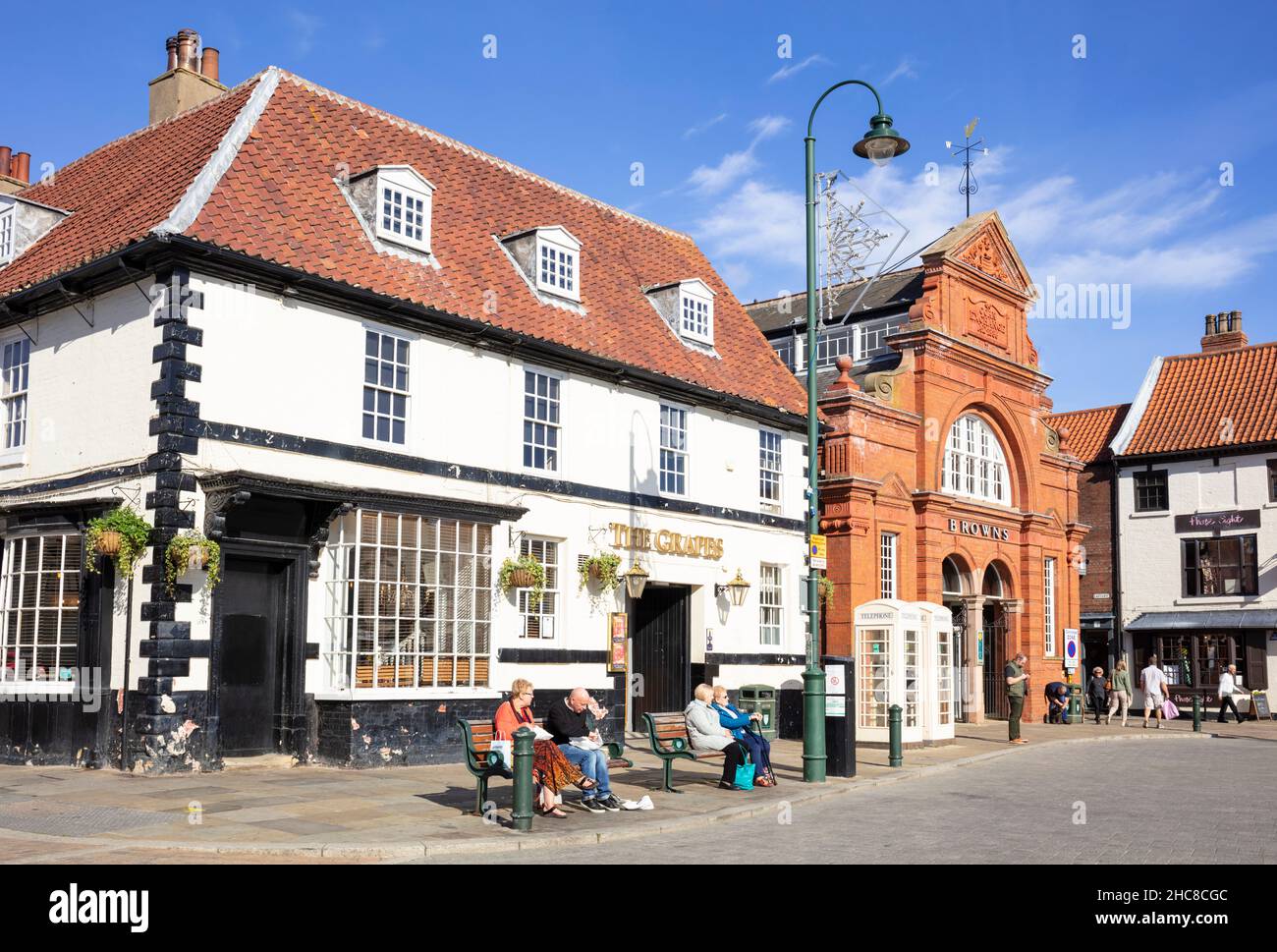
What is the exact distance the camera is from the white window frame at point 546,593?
792 inches

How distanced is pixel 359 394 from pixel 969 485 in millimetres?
19781

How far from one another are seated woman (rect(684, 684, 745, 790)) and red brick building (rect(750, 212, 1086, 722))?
12.4 metres

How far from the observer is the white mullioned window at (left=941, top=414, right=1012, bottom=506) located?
3212cm

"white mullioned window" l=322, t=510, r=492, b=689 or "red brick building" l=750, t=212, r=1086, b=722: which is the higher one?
"red brick building" l=750, t=212, r=1086, b=722

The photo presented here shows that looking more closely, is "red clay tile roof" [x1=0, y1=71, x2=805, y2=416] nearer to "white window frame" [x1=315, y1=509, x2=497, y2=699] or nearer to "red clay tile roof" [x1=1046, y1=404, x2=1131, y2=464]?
"white window frame" [x1=315, y1=509, x2=497, y2=699]

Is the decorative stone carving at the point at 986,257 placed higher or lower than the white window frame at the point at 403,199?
higher

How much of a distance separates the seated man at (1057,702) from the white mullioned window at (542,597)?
17626mm

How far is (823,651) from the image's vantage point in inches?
1124

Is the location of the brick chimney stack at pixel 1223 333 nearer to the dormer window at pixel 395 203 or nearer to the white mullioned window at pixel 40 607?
the dormer window at pixel 395 203

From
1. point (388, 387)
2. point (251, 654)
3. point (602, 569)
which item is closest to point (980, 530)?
point (602, 569)

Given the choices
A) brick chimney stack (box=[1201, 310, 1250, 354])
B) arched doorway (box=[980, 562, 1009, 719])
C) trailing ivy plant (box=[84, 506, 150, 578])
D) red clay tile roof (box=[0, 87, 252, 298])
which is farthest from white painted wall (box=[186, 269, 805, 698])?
brick chimney stack (box=[1201, 310, 1250, 354])

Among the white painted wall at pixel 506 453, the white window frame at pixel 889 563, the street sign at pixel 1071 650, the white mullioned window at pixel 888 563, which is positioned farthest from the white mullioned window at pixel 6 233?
the street sign at pixel 1071 650

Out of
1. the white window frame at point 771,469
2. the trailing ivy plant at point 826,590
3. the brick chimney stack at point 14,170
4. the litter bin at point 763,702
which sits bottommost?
the litter bin at point 763,702
